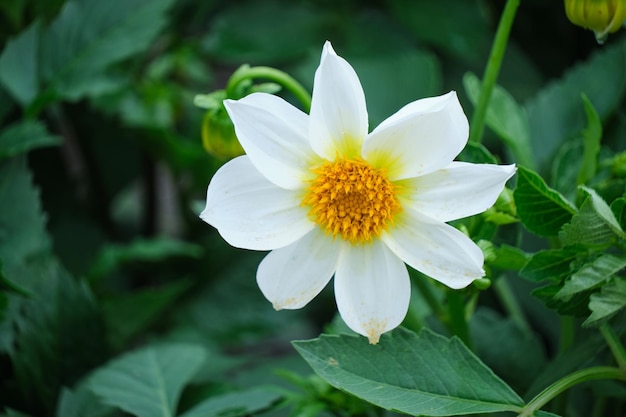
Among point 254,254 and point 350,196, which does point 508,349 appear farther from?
point 254,254

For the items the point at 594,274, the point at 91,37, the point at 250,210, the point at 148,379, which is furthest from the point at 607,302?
the point at 91,37

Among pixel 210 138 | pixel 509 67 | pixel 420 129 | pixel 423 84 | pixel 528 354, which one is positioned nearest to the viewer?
pixel 420 129

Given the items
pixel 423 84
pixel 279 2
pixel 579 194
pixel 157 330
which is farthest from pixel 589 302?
pixel 279 2

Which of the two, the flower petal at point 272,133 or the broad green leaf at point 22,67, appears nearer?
the flower petal at point 272,133

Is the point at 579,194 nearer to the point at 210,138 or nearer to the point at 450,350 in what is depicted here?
the point at 450,350

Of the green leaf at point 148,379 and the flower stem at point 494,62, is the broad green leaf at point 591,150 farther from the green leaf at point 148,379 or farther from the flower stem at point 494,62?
the green leaf at point 148,379

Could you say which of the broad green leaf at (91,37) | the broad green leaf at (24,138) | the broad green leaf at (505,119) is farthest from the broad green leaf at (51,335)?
the broad green leaf at (505,119)
